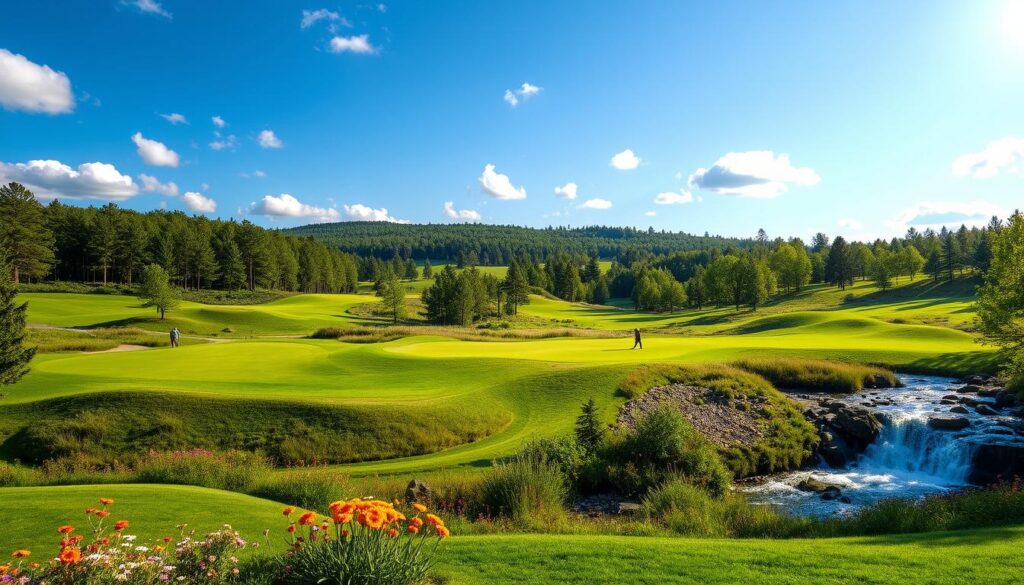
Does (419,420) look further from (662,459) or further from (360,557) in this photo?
(360,557)

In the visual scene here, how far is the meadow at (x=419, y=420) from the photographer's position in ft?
26.1

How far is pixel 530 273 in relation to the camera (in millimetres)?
Answer: 134875

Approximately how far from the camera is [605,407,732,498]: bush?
17.3 metres

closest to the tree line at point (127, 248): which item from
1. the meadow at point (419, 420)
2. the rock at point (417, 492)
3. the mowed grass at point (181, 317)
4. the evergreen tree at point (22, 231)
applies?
the evergreen tree at point (22, 231)

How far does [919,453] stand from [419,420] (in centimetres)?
2023

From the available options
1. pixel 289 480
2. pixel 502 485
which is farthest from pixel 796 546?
pixel 289 480

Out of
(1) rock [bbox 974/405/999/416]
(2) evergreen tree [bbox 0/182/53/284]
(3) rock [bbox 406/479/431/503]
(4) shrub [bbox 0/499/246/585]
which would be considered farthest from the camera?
(2) evergreen tree [bbox 0/182/53/284]

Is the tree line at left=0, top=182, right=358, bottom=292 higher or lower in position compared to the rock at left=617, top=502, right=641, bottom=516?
A: higher

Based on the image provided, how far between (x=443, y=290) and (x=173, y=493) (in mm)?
66051

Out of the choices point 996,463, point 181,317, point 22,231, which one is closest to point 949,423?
point 996,463

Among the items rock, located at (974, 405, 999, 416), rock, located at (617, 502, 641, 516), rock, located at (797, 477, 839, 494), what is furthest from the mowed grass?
rock, located at (974, 405, 999, 416)

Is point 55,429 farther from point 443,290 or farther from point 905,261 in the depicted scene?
point 905,261

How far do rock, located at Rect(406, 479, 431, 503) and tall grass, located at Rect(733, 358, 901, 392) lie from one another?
22815 mm

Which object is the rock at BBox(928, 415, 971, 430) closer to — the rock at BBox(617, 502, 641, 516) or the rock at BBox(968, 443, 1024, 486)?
the rock at BBox(968, 443, 1024, 486)
